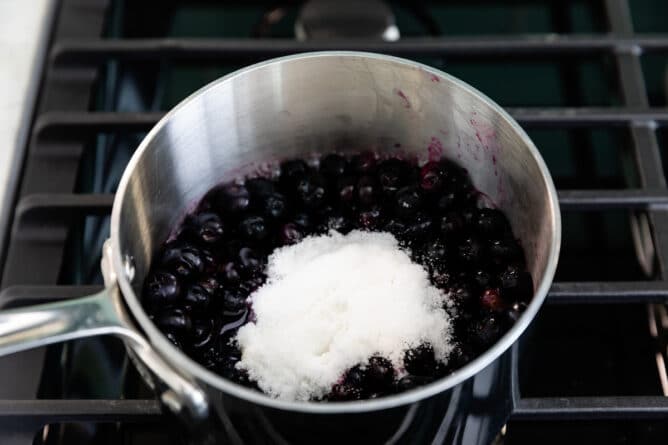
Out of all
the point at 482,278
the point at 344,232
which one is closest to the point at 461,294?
the point at 482,278

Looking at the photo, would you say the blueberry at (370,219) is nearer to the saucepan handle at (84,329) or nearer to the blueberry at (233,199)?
the blueberry at (233,199)

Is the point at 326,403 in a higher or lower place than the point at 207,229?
lower

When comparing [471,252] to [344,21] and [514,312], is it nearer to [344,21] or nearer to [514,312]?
[514,312]

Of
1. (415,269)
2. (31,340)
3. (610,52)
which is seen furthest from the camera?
(610,52)

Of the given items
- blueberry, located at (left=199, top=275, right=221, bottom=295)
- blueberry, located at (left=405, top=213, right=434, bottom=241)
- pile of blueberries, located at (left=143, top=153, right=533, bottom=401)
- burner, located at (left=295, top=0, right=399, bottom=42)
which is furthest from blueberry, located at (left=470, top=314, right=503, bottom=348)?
burner, located at (left=295, top=0, right=399, bottom=42)

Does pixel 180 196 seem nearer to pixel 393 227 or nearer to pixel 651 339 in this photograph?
pixel 393 227

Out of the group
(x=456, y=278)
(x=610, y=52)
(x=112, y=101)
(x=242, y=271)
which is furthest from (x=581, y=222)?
(x=112, y=101)

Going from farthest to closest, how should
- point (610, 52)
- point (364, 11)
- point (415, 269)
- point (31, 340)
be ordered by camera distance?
point (364, 11), point (610, 52), point (415, 269), point (31, 340)
